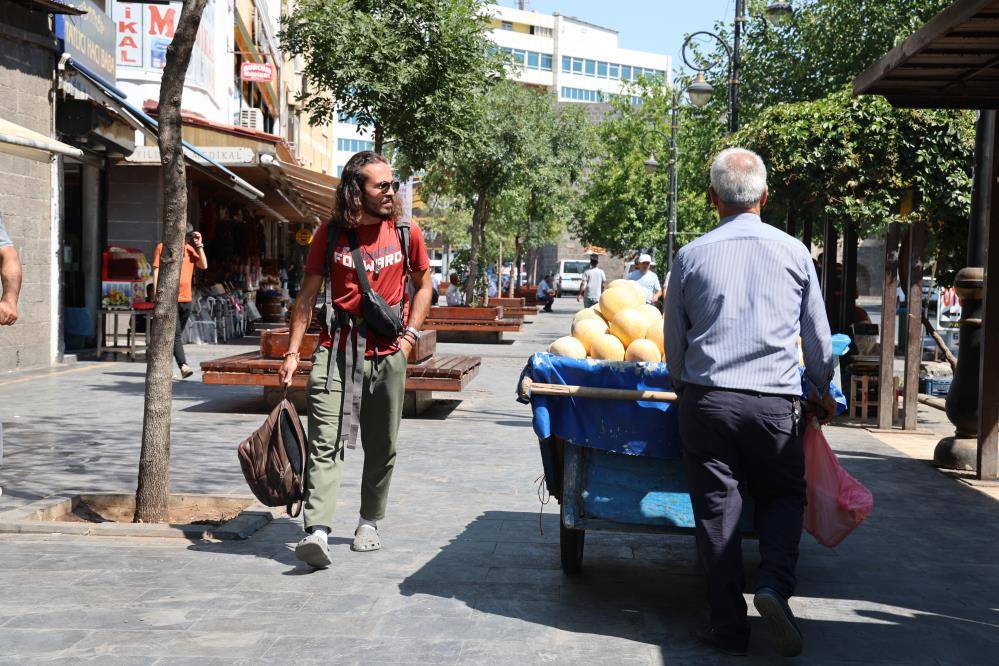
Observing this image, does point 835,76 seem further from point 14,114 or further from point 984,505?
point 984,505

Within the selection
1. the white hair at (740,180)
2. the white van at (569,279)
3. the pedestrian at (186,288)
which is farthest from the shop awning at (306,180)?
the white van at (569,279)

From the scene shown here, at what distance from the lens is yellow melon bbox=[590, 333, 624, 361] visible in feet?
16.7

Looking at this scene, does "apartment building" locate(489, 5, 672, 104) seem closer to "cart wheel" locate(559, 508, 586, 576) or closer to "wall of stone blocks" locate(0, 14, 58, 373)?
"wall of stone blocks" locate(0, 14, 58, 373)

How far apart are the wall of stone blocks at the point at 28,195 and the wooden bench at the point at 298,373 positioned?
14.0 ft

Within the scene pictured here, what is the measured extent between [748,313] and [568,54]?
108230 mm

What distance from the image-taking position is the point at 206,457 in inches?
324

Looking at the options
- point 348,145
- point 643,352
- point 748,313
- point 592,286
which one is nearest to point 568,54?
point 348,145

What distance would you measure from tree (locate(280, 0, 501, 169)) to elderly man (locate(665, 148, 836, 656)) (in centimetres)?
1131

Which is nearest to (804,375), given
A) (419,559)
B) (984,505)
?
(419,559)

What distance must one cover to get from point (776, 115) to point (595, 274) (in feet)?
38.6

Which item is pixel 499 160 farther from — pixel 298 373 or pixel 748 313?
pixel 748 313

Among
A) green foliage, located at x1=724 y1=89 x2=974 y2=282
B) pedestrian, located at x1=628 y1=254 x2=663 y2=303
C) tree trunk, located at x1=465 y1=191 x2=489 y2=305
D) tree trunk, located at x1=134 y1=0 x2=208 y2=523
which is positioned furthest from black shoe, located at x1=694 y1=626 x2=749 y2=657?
tree trunk, located at x1=465 y1=191 x2=489 y2=305

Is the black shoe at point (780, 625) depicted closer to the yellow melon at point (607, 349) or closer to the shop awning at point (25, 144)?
the yellow melon at point (607, 349)

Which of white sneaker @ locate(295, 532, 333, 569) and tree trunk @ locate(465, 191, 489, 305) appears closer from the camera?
white sneaker @ locate(295, 532, 333, 569)
